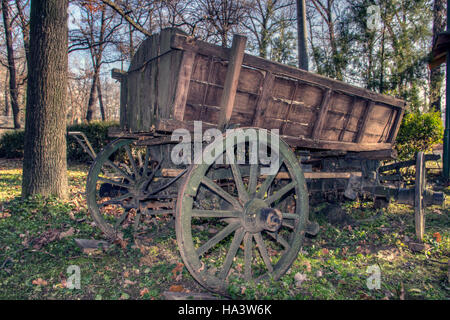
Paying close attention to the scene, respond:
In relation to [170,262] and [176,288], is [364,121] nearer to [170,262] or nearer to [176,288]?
[170,262]

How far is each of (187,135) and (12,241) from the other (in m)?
2.77

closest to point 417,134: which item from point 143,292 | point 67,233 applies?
point 143,292

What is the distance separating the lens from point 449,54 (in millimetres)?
8578

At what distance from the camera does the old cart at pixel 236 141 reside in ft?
9.57

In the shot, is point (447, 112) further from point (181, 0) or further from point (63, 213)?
point (181, 0)

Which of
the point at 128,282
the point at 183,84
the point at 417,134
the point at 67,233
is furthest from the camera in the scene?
the point at 417,134

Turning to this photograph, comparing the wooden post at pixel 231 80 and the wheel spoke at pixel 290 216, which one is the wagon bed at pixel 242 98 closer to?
the wooden post at pixel 231 80

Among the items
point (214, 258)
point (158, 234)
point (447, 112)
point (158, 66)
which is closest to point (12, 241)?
point (158, 234)

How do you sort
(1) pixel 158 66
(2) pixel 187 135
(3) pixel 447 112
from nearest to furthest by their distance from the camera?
(2) pixel 187 135, (1) pixel 158 66, (3) pixel 447 112

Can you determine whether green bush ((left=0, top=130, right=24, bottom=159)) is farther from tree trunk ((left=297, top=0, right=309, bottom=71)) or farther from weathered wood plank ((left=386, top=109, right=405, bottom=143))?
weathered wood plank ((left=386, top=109, right=405, bottom=143))

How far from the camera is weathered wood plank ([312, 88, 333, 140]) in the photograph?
3.94 metres

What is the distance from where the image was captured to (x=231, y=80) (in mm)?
3117

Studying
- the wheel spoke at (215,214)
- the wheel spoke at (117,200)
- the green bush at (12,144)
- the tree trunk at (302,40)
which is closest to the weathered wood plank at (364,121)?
the wheel spoke at (215,214)

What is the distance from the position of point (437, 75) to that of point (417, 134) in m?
3.92
